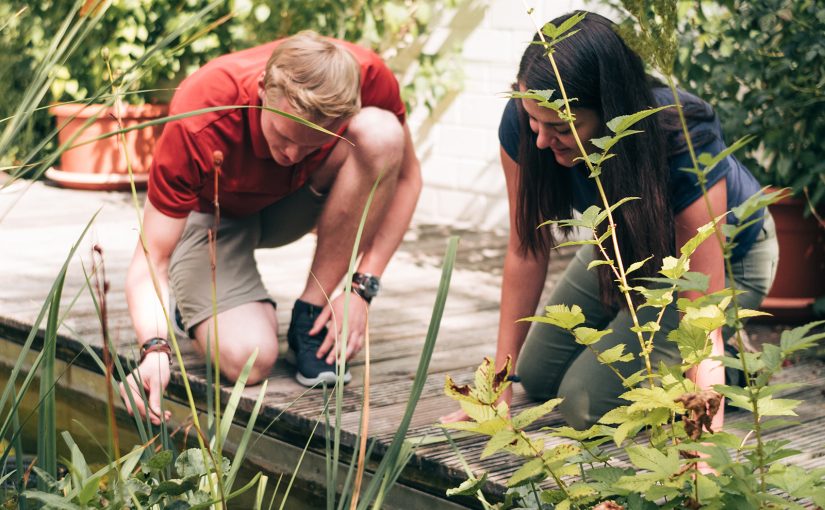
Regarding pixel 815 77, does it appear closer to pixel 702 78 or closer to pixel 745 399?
pixel 702 78

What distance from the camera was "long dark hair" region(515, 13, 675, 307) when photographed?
1.88 m

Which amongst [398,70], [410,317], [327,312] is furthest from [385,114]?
[398,70]

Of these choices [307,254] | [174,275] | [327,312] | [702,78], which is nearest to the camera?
[327,312]

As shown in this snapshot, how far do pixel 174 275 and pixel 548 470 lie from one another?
1792 mm

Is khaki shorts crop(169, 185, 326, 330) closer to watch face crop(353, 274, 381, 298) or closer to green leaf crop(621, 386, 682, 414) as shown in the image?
watch face crop(353, 274, 381, 298)

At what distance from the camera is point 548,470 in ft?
4.09

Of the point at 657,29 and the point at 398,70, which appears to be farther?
the point at 398,70

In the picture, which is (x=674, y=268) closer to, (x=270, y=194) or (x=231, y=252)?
(x=270, y=194)

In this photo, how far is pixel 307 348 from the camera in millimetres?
2613

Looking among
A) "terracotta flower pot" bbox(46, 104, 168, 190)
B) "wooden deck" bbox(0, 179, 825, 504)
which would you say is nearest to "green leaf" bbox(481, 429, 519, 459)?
"wooden deck" bbox(0, 179, 825, 504)

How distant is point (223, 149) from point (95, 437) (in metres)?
0.74

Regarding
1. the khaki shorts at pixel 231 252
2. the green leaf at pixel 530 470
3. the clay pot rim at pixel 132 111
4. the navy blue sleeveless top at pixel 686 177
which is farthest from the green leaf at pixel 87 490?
the clay pot rim at pixel 132 111

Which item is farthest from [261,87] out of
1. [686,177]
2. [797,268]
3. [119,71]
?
[119,71]

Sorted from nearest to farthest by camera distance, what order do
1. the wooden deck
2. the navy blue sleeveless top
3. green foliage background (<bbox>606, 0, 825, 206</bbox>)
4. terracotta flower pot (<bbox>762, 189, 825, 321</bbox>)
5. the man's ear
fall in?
the navy blue sleeveless top < the wooden deck < the man's ear < green foliage background (<bbox>606, 0, 825, 206</bbox>) < terracotta flower pot (<bbox>762, 189, 825, 321</bbox>)
